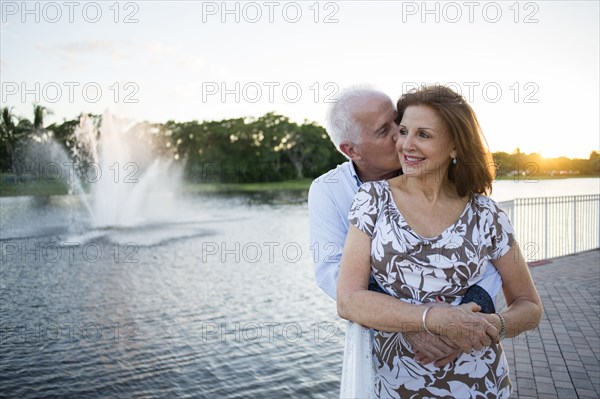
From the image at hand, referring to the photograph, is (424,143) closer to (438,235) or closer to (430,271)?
(438,235)

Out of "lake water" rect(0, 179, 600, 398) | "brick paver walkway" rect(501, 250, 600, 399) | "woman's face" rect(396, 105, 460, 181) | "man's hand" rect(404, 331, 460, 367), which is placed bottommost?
"lake water" rect(0, 179, 600, 398)

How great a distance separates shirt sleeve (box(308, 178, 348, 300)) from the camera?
6.88 feet

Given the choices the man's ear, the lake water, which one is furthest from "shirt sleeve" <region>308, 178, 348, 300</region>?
the lake water

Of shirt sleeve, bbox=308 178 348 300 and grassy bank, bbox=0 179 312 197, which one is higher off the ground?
shirt sleeve, bbox=308 178 348 300

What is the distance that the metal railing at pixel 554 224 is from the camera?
11.6m

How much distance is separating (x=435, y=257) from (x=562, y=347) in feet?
16.9

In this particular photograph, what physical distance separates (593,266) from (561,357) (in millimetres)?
6482

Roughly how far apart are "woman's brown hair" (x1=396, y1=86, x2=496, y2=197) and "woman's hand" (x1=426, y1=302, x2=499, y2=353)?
47 cm

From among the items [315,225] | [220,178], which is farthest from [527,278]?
[220,178]

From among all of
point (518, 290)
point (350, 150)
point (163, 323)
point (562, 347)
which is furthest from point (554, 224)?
point (518, 290)

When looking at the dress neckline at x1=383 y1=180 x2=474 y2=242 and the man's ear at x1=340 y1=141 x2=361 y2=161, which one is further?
the man's ear at x1=340 y1=141 x2=361 y2=161

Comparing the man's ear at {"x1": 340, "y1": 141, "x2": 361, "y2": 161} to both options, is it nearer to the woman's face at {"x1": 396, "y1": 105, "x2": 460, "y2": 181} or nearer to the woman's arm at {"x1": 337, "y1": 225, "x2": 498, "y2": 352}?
the woman's face at {"x1": 396, "y1": 105, "x2": 460, "y2": 181}

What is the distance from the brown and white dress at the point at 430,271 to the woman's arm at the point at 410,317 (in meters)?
0.12

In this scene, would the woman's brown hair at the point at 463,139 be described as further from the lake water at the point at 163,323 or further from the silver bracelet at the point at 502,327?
the lake water at the point at 163,323
